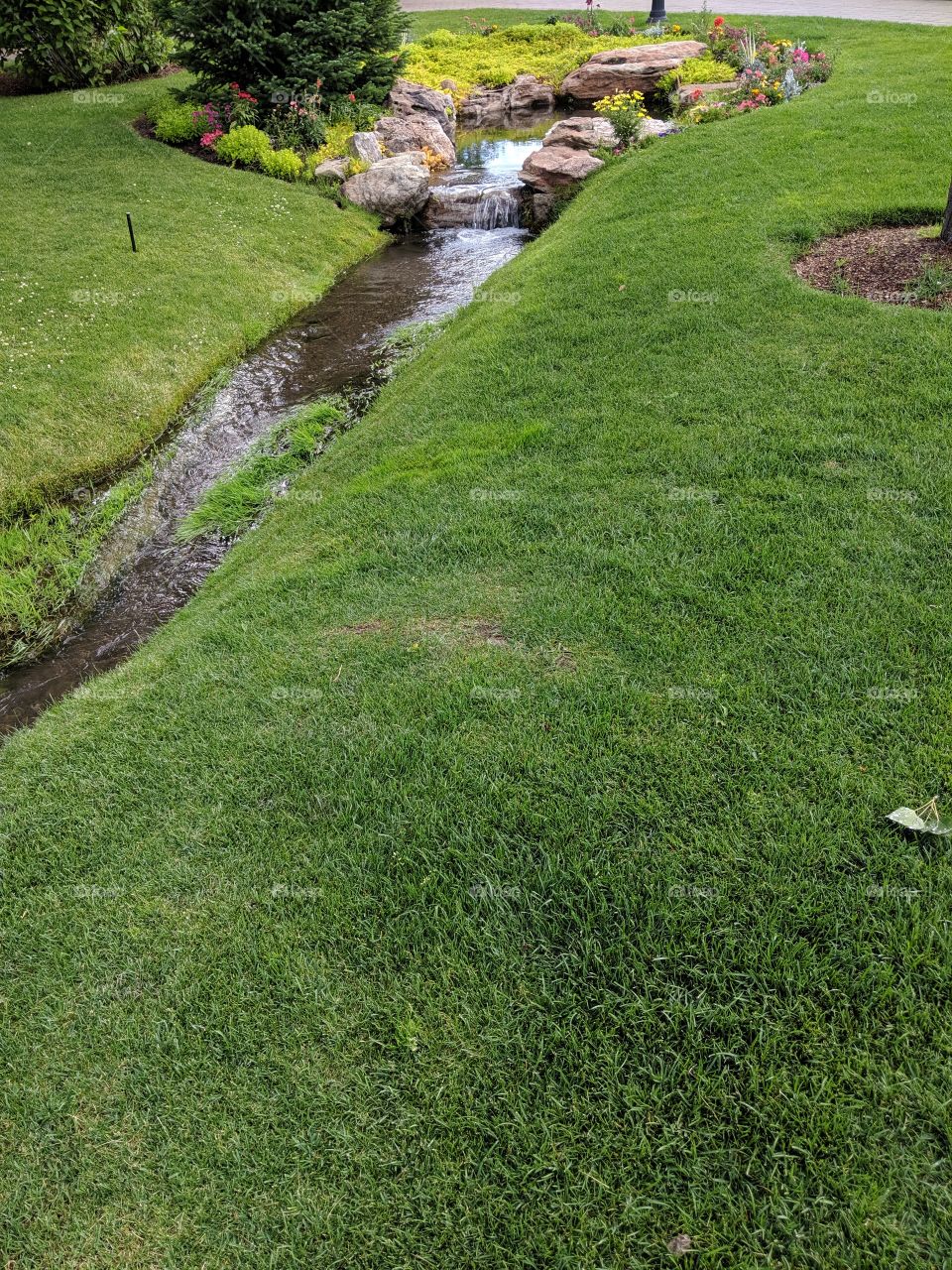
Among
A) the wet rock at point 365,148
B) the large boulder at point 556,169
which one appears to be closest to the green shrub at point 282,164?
the wet rock at point 365,148

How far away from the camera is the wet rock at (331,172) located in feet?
45.7

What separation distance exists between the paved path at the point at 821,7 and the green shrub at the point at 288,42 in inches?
464

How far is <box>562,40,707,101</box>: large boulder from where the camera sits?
58.4 ft

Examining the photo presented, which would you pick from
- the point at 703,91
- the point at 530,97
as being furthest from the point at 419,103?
the point at 703,91

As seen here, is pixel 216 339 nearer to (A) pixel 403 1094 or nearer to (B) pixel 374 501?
(B) pixel 374 501

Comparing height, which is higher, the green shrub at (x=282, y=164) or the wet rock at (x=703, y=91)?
the wet rock at (x=703, y=91)

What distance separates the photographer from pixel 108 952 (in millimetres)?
3072

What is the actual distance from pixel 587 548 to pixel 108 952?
314cm

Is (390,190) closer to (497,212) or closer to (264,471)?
(497,212)

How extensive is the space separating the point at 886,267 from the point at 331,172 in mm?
10577

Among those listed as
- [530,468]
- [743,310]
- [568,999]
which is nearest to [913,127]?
[743,310]

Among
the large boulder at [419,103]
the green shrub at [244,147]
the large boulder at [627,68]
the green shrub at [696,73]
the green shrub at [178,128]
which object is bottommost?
the green shrub at [244,147]

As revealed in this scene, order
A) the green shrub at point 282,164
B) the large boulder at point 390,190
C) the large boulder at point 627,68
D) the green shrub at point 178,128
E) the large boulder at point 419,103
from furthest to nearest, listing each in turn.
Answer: the large boulder at point 627,68, the large boulder at point 419,103, the green shrub at point 178,128, the green shrub at point 282,164, the large boulder at point 390,190

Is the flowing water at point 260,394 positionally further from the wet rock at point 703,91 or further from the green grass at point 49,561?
the wet rock at point 703,91
